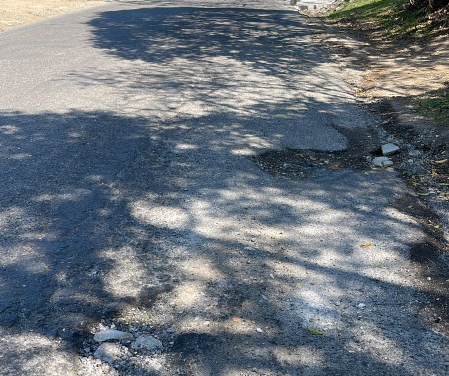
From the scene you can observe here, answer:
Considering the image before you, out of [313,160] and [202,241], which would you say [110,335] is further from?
[313,160]

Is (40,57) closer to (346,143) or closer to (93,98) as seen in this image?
(93,98)

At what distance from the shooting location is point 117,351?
104 inches

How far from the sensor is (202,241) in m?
3.68

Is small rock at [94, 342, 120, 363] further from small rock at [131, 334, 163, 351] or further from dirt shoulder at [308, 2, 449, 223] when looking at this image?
dirt shoulder at [308, 2, 449, 223]

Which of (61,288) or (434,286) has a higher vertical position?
(61,288)

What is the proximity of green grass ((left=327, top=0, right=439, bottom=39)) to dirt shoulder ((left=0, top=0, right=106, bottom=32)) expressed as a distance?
10322 millimetres

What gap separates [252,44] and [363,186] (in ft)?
Answer: 27.7

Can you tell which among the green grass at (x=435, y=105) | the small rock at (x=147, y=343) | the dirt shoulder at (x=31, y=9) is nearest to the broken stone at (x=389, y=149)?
the green grass at (x=435, y=105)

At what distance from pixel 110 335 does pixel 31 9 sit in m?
19.5

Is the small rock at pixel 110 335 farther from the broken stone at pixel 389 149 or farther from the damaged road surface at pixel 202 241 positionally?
the broken stone at pixel 389 149

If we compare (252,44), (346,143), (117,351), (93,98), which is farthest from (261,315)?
(252,44)

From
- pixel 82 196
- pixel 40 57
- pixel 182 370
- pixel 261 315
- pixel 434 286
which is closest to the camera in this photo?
pixel 182 370

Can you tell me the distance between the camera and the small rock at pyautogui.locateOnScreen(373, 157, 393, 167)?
520 centimetres

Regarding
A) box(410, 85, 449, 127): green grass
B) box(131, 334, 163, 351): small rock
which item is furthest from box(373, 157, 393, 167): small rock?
box(131, 334, 163, 351): small rock
